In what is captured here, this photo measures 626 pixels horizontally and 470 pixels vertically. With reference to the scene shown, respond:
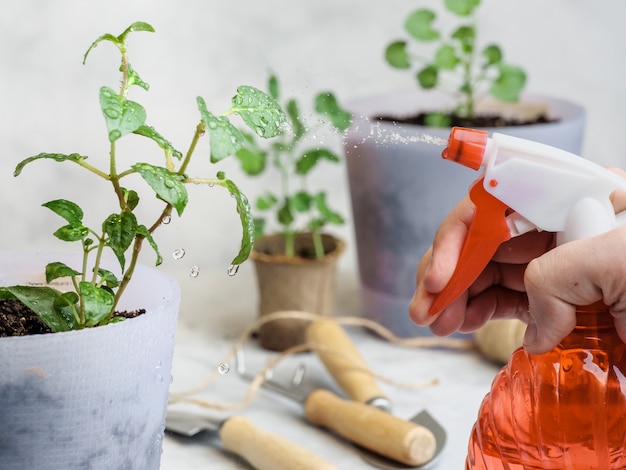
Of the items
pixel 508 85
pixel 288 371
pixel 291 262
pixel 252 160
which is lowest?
pixel 288 371

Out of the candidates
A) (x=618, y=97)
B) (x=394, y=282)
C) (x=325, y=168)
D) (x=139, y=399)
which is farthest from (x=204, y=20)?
(x=139, y=399)

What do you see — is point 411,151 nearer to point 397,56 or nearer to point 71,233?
point 397,56

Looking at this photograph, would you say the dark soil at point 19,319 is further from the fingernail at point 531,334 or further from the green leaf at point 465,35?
the green leaf at point 465,35

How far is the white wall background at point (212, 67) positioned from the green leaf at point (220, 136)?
0.73m

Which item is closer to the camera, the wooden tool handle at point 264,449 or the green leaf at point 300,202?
the wooden tool handle at point 264,449

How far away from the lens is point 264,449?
0.80 meters

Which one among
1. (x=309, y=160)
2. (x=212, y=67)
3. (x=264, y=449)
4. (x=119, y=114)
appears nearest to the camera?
(x=119, y=114)

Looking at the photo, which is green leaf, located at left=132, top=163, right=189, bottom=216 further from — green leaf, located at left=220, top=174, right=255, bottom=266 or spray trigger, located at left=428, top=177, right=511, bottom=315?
spray trigger, located at left=428, top=177, right=511, bottom=315

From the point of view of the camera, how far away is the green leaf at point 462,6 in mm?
1125

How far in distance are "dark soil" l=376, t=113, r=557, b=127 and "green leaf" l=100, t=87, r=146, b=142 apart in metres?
0.62

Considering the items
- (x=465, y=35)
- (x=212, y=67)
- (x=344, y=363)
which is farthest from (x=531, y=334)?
(x=212, y=67)

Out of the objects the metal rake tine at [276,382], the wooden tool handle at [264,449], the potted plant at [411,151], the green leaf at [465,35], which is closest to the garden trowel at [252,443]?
the wooden tool handle at [264,449]

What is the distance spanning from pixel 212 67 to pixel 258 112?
867 mm

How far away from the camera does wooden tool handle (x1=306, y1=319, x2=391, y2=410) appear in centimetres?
93
